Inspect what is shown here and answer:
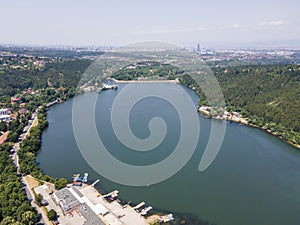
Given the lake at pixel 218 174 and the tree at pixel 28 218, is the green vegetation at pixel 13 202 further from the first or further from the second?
the lake at pixel 218 174

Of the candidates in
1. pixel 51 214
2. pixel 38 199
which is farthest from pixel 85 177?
pixel 51 214

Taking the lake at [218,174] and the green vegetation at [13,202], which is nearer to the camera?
the green vegetation at [13,202]

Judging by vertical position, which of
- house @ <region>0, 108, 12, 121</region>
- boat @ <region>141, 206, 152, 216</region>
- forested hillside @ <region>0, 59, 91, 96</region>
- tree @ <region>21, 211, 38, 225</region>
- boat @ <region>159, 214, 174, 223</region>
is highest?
forested hillside @ <region>0, 59, 91, 96</region>

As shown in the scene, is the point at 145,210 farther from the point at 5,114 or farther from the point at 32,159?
the point at 5,114

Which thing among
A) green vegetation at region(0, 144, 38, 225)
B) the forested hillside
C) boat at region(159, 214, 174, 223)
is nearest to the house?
the forested hillside

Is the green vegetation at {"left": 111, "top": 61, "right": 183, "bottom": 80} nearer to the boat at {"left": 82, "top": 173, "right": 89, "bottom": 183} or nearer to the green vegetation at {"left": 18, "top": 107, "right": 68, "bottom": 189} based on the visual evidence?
the green vegetation at {"left": 18, "top": 107, "right": 68, "bottom": 189}

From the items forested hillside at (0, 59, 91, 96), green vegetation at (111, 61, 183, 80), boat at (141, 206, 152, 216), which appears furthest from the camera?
green vegetation at (111, 61, 183, 80)

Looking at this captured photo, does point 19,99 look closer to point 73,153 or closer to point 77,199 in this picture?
point 73,153

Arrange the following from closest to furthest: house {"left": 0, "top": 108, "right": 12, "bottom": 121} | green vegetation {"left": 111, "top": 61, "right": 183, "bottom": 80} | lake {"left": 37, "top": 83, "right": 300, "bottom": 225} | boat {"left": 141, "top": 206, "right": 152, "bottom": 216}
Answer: boat {"left": 141, "top": 206, "right": 152, "bottom": 216} < lake {"left": 37, "top": 83, "right": 300, "bottom": 225} < house {"left": 0, "top": 108, "right": 12, "bottom": 121} < green vegetation {"left": 111, "top": 61, "right": 183, "bottom": 80}

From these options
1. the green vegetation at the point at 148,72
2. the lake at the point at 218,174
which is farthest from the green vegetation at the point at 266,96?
the green vegetation at the point at 148,72

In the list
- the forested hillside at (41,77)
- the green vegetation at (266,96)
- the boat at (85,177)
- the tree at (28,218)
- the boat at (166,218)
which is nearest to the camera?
the tree at (28,218)

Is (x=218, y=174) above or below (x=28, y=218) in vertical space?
below
